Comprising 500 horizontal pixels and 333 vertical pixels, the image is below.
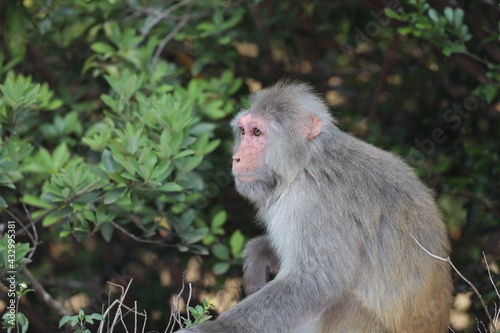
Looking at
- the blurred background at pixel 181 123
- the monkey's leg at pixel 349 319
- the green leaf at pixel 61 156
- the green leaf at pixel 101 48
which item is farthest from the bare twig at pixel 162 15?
the monkey's leg at pixel 349 319

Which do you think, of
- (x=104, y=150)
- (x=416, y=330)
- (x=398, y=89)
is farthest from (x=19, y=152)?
(x=398, y=89)

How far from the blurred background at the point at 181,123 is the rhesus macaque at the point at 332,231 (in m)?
0.73

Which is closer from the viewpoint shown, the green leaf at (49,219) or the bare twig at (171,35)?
the green leaf at (49,219)

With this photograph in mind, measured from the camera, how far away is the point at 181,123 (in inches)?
173

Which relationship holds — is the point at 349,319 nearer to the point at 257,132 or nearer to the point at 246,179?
the point at 246,179

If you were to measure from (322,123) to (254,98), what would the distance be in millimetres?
532

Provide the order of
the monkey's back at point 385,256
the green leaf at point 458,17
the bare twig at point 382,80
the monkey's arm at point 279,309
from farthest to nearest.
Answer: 1. the bare twig at point 382,80
2. the green leaf at point 458,17
3. the monkey's back at point 385,256
4. the monkey's arm at point 279,309

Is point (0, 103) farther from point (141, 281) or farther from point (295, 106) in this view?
point (141, 281)

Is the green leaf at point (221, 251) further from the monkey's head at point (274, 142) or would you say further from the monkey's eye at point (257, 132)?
the monkey's eye at point (257, 132)

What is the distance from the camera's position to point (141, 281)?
656 centimetres

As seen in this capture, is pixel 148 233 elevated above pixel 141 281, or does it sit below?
above

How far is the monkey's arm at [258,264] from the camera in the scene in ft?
13.8

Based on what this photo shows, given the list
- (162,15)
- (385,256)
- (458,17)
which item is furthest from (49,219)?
(458,17)

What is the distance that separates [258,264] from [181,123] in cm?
112
